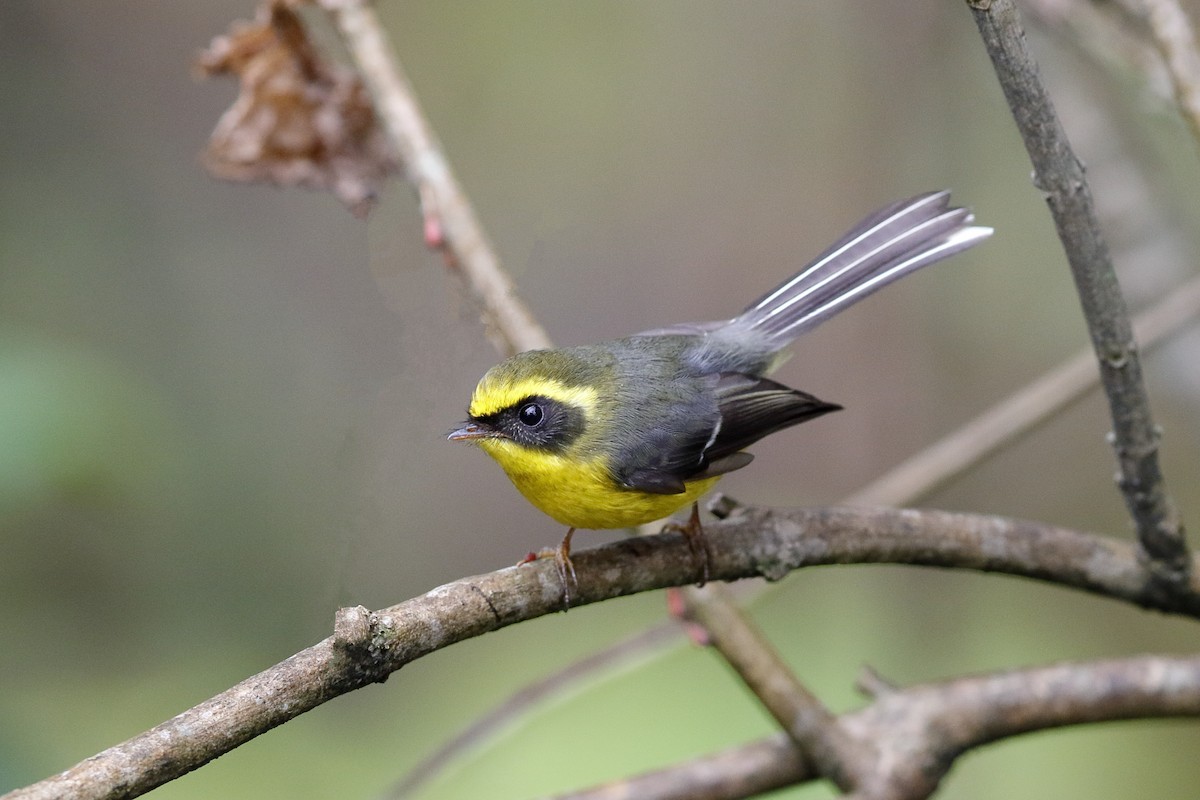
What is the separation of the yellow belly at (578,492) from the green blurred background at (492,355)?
70 centimetres

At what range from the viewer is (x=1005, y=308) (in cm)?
450

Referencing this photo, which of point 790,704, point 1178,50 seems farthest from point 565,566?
point 1178,50

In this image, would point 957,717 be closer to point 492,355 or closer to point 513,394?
point 513,394

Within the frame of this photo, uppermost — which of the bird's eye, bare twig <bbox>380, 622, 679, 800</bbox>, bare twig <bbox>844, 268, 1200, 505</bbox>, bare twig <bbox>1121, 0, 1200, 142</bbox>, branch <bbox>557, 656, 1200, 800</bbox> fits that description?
bare twig <bbox>1121, 0, 1200, 142</bbox>

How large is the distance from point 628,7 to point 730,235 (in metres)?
1.07

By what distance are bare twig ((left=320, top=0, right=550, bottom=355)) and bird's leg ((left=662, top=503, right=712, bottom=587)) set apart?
72 centimetres

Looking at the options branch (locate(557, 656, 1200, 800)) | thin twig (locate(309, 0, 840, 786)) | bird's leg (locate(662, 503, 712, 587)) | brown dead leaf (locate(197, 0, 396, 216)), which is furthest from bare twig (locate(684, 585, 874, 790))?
brown dead leaf (locate(197, 0, 396, 216))

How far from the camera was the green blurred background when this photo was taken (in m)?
3.03

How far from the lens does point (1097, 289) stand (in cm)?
189

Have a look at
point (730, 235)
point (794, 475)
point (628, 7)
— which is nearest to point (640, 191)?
point (730, 235)

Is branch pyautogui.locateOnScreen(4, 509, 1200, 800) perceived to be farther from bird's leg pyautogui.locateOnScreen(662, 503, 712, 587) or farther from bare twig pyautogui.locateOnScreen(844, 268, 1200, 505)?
bare twig pyautogui.locateOnScreen(844, 268, 1200, 505)

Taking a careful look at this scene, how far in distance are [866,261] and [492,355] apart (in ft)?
4.52

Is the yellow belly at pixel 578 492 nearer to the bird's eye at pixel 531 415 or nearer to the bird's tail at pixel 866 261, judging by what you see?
the bird's eye at pixel 531 415

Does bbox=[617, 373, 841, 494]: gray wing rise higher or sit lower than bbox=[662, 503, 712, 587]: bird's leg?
higher
